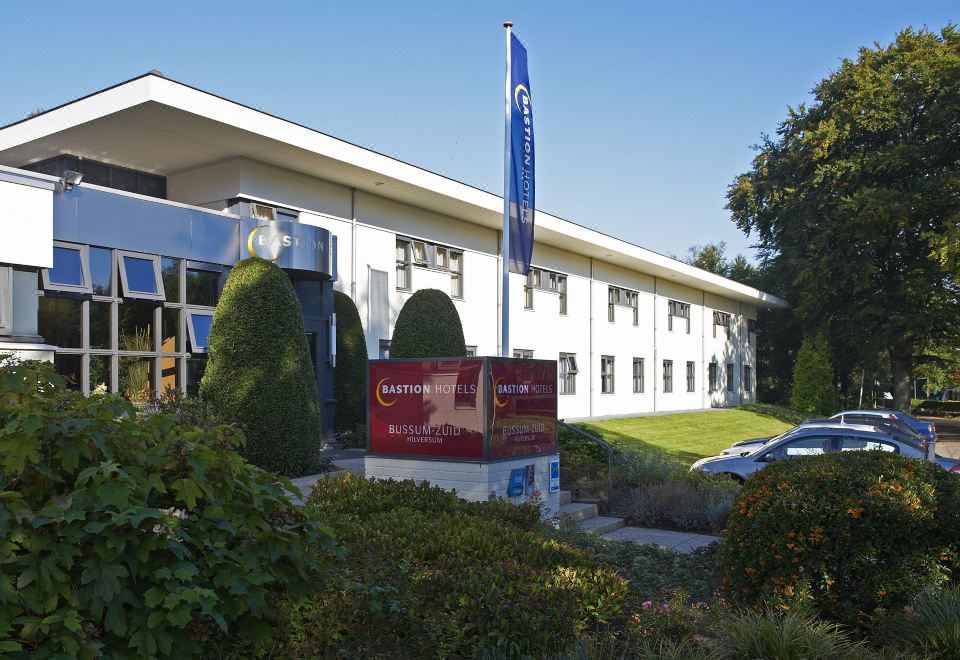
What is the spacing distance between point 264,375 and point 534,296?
57.6 ft

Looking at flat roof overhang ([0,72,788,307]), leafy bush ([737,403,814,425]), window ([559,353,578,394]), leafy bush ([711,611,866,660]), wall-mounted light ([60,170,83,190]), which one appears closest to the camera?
leafy bush ([711,611,866,660])

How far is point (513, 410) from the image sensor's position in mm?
10289

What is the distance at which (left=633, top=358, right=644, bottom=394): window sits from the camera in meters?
38.0

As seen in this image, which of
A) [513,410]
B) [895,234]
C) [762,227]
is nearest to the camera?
[513,410]

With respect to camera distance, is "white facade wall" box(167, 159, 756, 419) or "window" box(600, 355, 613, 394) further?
"window" box(600, 355, 613, 394)

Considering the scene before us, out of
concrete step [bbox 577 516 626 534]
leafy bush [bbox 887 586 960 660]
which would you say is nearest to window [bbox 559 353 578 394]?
concrete step [bbox 577 516 626 534]

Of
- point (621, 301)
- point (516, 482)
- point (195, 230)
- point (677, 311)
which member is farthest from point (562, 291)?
point (516, 482)

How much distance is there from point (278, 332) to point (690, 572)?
8.16 meters

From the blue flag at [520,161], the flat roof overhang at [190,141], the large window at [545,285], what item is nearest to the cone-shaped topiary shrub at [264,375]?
the flat roof overhang at [190,141]

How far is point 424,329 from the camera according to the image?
1794 centimetres

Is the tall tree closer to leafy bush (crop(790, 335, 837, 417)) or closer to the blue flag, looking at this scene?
leafy bush (crop(790, 335, 837, 417))

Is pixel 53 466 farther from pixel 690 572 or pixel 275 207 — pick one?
pixel 275 207

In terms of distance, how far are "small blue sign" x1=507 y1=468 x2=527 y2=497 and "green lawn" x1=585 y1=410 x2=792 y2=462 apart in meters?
11.6

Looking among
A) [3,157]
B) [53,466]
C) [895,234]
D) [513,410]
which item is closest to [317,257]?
[3,157]
